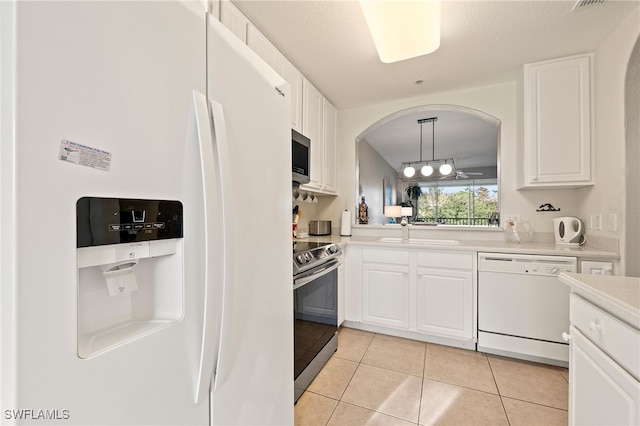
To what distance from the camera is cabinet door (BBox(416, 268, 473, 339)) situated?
7.45 feet

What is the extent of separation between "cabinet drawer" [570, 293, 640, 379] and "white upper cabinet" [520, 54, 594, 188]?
64.5 inches

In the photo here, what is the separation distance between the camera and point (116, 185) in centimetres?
56

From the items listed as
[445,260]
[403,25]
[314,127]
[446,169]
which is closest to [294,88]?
[314,127]

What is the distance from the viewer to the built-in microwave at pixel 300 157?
199cm

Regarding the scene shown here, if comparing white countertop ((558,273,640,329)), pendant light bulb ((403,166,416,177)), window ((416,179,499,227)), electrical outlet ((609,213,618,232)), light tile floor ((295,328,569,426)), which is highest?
Result: pendant light bulb ((403,166,416,177))

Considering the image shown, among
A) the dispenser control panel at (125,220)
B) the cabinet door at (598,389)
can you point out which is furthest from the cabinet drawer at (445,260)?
the dispenser control panel at (125,220)

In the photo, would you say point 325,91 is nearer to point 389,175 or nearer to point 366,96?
point 366,96

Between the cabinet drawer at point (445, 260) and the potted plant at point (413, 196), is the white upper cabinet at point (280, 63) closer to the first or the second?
the cabinet drawer at point (445, 260)

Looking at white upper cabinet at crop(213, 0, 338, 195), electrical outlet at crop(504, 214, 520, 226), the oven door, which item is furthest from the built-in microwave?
electrical outlet at crop(504, 214, 520, 226)

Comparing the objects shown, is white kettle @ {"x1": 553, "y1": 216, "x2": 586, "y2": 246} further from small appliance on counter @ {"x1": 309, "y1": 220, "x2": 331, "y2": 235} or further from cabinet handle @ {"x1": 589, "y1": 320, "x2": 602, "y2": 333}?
small appliance on counter @ {"x1": 309, "y1": 220, "x2": 331, "y2": 235}

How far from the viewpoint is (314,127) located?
8.86 feet

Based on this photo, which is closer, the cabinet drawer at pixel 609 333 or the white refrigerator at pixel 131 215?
the white refrigerator at pixel 131 215

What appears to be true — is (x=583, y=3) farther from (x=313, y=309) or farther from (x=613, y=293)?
(x=313, y=309)

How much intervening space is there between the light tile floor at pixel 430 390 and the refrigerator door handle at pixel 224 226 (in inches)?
42.8
